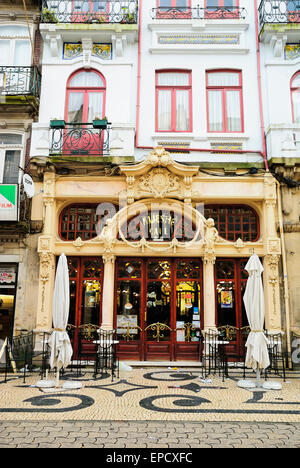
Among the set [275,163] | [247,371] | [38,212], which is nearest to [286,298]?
[247,371]

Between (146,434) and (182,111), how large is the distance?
10.8 meters

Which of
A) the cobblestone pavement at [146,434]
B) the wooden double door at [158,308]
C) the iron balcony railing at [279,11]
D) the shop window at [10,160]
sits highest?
the iron balcony railing at [279,11]

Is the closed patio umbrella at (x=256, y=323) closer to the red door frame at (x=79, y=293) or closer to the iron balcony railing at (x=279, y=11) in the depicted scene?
the red door frame at (x=79, y=293)

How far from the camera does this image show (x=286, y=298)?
12062mm

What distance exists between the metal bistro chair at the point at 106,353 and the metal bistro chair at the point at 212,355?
2.55 m

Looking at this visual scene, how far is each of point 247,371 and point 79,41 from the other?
40.3 feet

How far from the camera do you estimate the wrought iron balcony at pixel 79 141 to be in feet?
41.5

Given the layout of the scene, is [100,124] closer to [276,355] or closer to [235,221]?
[235,221]

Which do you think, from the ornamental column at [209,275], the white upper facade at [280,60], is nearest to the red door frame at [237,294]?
the ornamental column at [209,275]

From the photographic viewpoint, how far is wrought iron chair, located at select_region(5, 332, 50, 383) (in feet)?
34.9

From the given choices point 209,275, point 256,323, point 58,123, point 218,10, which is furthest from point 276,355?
point 218,10

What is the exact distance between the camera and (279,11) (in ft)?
44.8

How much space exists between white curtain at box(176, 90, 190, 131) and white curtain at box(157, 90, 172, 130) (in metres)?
0.28
